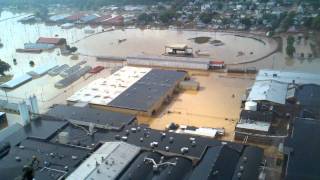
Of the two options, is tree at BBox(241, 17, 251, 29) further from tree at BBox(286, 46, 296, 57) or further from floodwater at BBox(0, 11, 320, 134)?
tree at BBox(286, 46, 296, 57)

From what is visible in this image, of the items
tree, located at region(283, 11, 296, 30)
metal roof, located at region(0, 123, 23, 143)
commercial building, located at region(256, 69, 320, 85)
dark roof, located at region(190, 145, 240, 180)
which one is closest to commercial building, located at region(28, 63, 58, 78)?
metal roof, located at region(0, 123, 23, 143)

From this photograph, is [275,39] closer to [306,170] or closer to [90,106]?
[90,106]

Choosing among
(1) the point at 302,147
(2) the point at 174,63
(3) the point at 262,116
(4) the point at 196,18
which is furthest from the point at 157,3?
(1) the point at 302,147

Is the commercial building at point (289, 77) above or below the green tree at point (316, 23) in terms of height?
below

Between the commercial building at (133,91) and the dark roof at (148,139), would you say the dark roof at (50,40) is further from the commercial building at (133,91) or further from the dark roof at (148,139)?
the dark roof at (148,139)

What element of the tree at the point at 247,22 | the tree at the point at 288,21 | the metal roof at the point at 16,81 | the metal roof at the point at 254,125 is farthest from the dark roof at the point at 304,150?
the tree at the point at 247,22

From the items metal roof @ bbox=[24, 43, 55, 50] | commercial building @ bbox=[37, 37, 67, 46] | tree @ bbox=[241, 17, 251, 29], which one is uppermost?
tree @ bbox=[241, 17, 251, 29]
